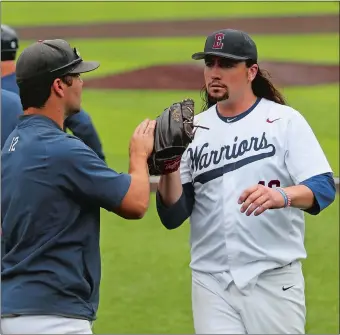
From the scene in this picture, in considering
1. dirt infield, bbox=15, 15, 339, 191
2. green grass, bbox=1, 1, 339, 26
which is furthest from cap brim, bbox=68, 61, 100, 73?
green grass, bbox=1, 1, 339, 26

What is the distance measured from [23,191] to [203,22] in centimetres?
1903

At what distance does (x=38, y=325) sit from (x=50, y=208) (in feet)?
1.52

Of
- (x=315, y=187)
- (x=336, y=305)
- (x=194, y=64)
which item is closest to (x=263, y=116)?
(x=315, y=187)

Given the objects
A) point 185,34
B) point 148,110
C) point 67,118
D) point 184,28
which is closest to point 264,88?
point 67,118

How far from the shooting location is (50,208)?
3668mm

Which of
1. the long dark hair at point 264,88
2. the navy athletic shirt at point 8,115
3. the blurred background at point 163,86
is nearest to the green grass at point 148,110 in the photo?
the blurred background at point 163,86

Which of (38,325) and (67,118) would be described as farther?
(67,118)

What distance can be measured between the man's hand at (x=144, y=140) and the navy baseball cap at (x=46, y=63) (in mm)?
388

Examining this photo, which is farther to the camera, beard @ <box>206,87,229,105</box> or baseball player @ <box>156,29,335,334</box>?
beard @ <box>206,87,229,105</box>

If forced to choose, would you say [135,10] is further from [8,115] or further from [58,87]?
[58,87]

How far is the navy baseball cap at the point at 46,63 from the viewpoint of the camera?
380 centimetres

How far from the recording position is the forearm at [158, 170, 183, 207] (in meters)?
4.51

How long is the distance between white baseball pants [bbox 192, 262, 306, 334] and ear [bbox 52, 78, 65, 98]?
4.14ft

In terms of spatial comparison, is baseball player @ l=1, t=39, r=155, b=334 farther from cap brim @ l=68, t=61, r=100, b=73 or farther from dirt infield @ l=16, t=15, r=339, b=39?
dirt infield @ l=16, t=15, r=339, b=39
